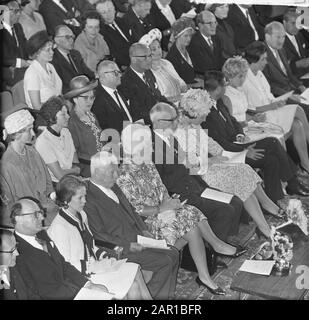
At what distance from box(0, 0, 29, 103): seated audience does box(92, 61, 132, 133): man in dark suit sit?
0.69 metres

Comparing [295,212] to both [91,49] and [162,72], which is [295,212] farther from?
[91,49]

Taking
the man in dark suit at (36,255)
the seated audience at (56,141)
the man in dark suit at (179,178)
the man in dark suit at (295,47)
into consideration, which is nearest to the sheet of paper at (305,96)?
the man in dark suit at (295,47)

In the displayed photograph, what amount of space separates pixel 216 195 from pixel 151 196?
2.35ft

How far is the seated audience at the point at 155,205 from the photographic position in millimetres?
6828

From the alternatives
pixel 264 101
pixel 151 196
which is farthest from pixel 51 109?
pixel 264 101

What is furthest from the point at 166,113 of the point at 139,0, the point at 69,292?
the point at 69,292

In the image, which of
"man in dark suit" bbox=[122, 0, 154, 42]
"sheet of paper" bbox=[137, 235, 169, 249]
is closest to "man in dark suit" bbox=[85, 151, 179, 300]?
"sheet of paper" bbox=[137, 235, 169, 249]

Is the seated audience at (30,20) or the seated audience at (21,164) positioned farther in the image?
the seated audience at (30,20)

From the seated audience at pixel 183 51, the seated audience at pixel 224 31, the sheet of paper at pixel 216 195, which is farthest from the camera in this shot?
the seated audience at pixel 224 31

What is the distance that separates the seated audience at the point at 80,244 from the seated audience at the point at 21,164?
0.17 meters

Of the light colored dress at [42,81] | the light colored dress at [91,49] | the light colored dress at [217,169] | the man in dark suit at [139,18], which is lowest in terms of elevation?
the light colored dress at [217,169]

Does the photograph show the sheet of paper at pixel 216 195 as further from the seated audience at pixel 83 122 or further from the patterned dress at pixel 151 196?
the seated audience at pixel 83 122

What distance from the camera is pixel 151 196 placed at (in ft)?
22.7

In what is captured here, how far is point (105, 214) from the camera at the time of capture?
22.1ft
